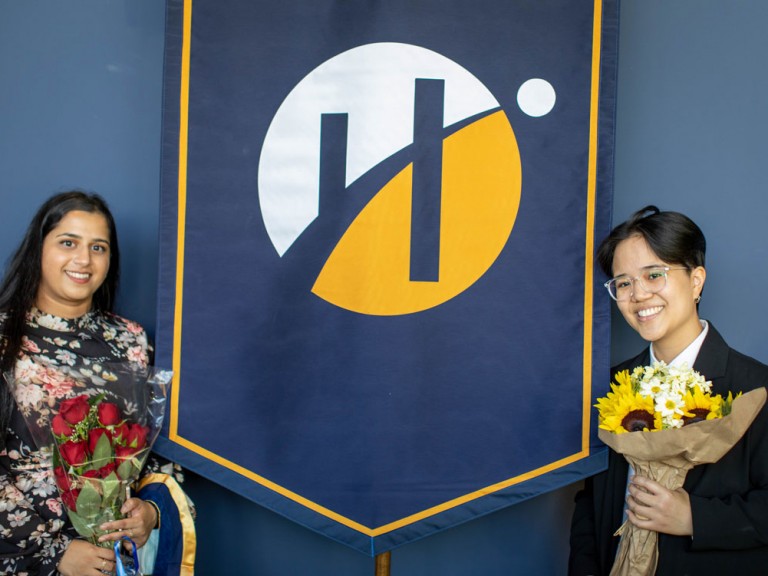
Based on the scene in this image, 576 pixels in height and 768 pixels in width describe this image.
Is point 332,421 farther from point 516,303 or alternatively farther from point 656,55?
point 656,55

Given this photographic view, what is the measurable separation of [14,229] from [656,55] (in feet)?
5.80

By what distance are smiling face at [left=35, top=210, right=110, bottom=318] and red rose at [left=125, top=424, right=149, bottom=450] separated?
370 mm

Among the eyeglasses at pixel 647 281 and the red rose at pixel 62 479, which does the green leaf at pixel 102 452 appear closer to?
the red rose at pixel 62 479

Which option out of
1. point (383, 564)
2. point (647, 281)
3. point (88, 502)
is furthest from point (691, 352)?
point (88, 502)

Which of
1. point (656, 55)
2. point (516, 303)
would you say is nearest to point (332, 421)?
point (516, 303)

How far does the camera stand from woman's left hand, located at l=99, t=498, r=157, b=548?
1.42 metres

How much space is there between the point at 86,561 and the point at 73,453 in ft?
0.89

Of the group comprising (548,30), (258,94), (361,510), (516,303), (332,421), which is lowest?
(361,510)

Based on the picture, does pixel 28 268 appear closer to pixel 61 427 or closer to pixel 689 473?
pixel 61 427

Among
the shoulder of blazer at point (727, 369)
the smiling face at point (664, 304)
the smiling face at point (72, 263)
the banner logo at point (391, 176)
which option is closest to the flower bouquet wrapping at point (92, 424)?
the smiling face at point (72, 263)

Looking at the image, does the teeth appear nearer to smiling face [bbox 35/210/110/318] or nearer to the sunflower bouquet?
the sunflower bouquet

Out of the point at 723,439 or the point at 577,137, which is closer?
the point at 723,439

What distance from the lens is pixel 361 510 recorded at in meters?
1.69

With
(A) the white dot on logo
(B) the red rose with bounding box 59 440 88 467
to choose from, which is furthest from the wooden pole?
(A) the white dot on logo
